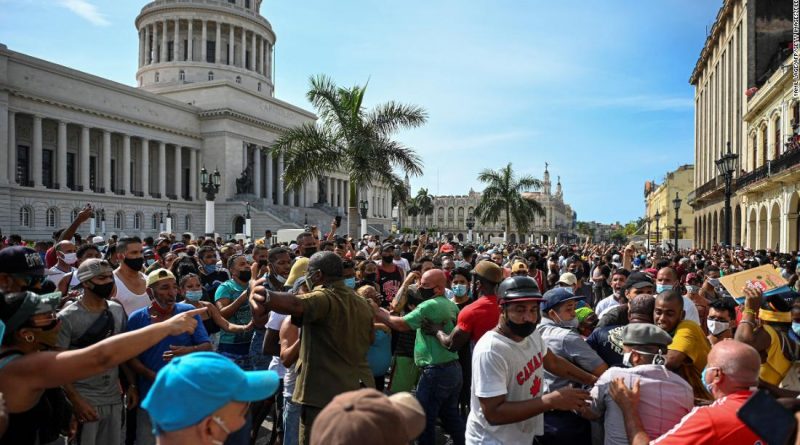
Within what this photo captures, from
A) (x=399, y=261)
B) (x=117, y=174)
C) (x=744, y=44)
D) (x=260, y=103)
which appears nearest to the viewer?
(x=399, y=261)

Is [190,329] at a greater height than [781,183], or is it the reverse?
[781,183]

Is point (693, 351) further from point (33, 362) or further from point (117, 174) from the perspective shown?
point (117, 174)

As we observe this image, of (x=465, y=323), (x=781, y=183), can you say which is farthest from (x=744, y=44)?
(x=465, y=323)

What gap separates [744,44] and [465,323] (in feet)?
115

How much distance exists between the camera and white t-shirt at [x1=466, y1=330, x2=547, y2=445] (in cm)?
323

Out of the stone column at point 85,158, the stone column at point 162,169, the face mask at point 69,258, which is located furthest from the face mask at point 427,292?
the stone column at point 162,169

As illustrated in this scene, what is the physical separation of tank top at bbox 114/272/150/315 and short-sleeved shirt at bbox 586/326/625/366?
445cm

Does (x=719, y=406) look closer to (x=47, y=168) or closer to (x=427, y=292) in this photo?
(x=427, y=292)

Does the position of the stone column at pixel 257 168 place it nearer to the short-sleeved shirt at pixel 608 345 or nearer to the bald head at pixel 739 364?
the short-sleeved shirt at pixel 608 345

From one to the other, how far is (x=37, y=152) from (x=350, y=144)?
34.7 meters

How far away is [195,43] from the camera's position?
223 feet

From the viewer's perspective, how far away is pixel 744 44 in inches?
1248

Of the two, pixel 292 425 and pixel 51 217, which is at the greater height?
pixel 51 217

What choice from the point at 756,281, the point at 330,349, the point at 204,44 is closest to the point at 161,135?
the point at 204,44
